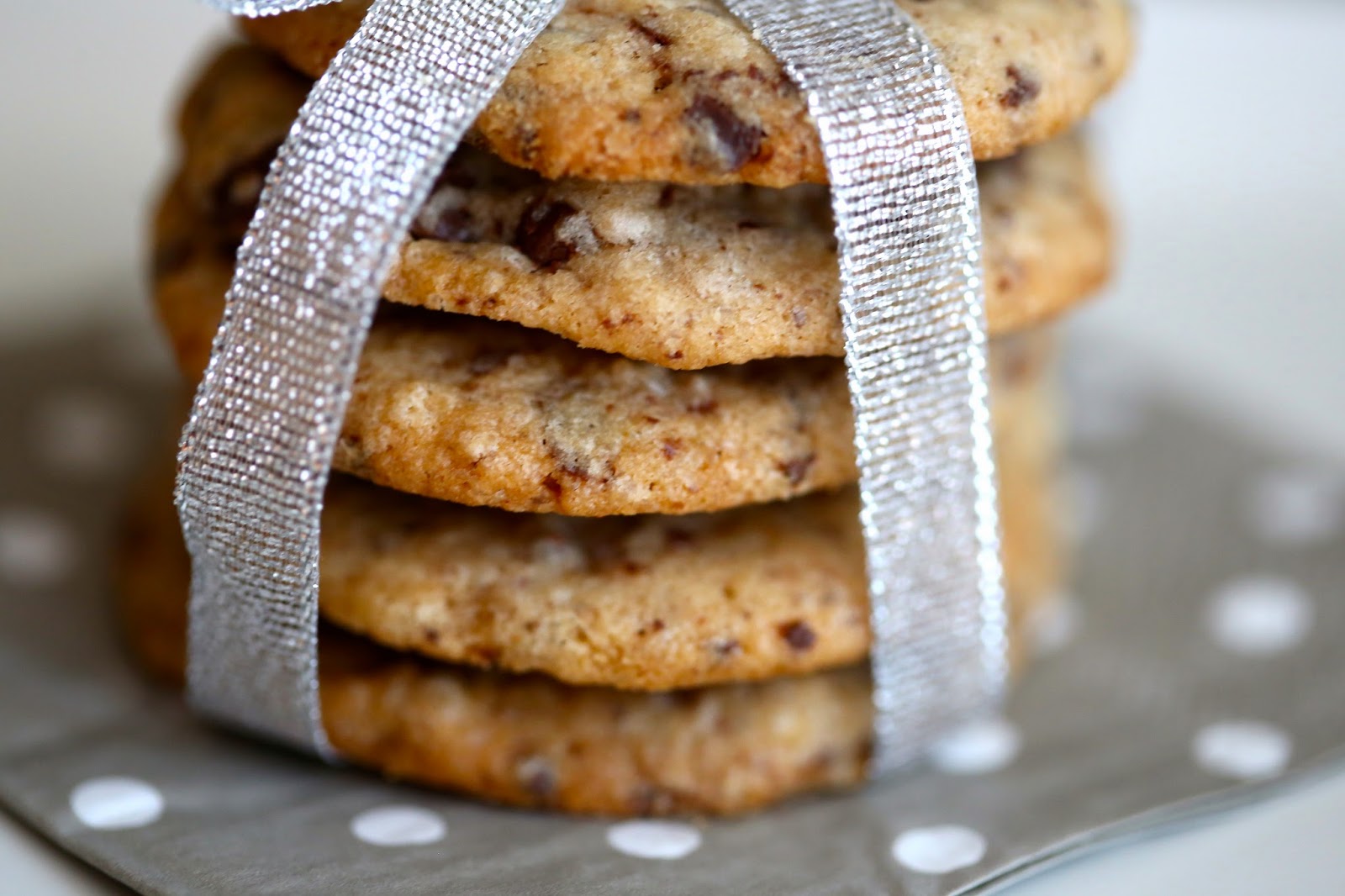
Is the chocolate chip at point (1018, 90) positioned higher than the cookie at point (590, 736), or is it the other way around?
the chocolate chip at point (1018, 90)

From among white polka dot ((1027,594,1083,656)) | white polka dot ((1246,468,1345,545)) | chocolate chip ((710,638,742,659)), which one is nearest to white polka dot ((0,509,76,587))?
chocolate chip ((710,638,742,659))

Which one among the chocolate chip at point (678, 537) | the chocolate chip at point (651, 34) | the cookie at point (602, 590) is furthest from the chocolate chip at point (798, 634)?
the chocolate chip at point (651, 34)

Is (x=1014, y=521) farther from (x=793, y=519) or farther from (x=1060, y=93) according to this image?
(x=1060, y=93)

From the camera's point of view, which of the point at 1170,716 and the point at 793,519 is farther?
the point at 1170,716

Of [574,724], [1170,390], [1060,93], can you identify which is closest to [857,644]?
[574,724]

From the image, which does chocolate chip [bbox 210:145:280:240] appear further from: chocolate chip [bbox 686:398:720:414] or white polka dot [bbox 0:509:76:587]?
white polka dot [bbox 0:509:76:587]

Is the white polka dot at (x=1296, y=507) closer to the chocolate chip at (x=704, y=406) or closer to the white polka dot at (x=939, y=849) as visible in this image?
the white polka dot at (x=939, y=849)

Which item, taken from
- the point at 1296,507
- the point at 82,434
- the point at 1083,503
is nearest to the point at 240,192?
the point at 82,434
